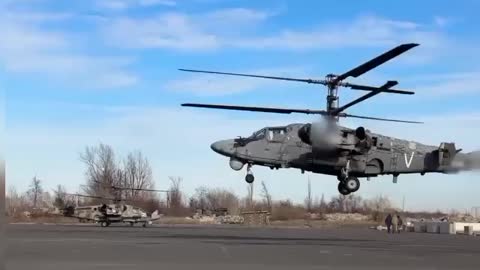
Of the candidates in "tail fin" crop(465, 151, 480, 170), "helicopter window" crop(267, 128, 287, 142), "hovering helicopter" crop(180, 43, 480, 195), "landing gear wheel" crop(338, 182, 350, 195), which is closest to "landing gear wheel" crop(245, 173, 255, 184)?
"hovering helicopter" crop(180, 43, 480, 195)

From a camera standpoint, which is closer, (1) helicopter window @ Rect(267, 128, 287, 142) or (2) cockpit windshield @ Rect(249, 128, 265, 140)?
(1) helicopter window @ Rect(267, 128, 287, 142)

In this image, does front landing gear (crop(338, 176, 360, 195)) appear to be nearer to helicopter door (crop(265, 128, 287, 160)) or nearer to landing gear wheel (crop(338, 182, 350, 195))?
landing gear wheel (crop(338, 182, 350, 195))

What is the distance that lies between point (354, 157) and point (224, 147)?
6.58 m

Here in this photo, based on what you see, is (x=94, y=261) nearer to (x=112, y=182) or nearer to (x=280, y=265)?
(x=280, y=265)

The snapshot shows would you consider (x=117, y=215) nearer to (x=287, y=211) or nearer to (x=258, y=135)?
(x=258, y=135)

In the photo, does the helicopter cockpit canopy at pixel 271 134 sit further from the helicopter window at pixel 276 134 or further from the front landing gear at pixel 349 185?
the front landing gear at pixel 349 185

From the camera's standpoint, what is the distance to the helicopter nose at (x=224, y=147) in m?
34.0

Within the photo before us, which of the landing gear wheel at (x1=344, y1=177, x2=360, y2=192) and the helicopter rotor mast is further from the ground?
the helicopter rotor mast

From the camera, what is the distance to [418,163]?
110 ft

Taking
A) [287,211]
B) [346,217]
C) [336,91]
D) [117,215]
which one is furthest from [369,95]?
[287,211]

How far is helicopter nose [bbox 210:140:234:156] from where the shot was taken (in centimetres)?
3397

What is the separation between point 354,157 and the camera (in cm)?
3238

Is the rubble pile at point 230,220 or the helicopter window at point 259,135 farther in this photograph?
the rubble pile at point 230,220

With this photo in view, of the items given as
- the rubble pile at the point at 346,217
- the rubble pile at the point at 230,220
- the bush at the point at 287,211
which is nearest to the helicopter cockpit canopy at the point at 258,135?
the rubble pile at the point at 230,220
